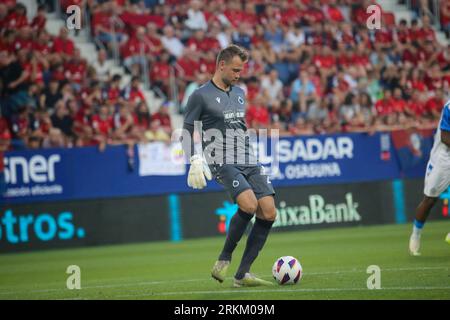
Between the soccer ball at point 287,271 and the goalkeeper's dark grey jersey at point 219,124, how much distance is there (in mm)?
1225

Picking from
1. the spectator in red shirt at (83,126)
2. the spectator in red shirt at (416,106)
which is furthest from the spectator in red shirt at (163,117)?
the spectator in red shirt at (416,106)

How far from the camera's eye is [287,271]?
34.4ft

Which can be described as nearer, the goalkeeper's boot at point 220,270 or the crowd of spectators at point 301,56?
the goalkeeper's boot at point 220,270

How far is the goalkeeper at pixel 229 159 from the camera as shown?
406 inches

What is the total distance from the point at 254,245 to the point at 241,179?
0.81 m

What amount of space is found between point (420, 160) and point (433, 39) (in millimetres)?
5795

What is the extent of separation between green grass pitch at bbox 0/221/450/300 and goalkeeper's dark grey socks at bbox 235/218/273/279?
0.30 meters

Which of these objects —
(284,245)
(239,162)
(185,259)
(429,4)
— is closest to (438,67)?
(429,4)

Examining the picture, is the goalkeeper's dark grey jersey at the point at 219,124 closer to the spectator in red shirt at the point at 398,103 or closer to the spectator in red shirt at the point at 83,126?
the spectator in red shirt at the point at 83,126

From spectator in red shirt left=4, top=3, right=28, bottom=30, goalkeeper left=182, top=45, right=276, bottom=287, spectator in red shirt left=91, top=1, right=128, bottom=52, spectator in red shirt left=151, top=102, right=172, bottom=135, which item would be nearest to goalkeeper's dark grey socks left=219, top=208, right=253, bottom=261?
goalkeeper left=182, top=45, right=276, bottom=287

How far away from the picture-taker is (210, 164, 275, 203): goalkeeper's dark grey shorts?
10.3 m

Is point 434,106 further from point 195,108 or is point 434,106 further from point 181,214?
point 195,108

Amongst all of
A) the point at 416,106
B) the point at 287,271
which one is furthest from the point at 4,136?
the point at 416,106

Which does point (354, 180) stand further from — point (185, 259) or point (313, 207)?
point (185, 259)
